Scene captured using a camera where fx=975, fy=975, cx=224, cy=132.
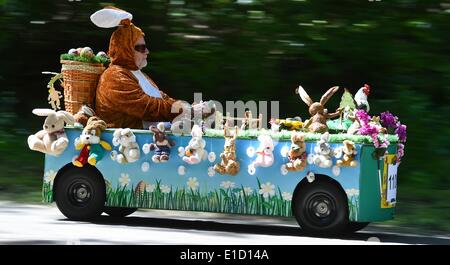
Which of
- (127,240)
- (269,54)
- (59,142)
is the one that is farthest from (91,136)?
(269,54)

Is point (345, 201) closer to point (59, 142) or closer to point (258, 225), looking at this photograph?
point (258, 225)

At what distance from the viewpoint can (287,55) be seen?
12.4m

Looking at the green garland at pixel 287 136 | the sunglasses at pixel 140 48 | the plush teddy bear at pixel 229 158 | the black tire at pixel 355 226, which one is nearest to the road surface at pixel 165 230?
the black tire at pixel 355 226

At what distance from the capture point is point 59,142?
8.70 meters

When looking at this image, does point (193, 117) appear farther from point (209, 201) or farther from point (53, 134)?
point (53, 134)

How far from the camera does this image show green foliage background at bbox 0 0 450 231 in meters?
11.6

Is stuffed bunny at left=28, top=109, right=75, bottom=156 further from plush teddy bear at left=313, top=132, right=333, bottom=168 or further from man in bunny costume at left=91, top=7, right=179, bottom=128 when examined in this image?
plush teddy bear at left=313, top=132, right=333, bottom=168

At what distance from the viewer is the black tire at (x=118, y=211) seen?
9.41 metres

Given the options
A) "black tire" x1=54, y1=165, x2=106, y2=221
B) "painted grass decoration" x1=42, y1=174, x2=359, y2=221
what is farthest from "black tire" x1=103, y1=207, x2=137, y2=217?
"painted grass decoration" x1=42, y1=174, x2=359, y2=221

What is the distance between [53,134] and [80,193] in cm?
61

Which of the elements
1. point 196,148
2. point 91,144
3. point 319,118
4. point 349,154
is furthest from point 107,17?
point 349,154

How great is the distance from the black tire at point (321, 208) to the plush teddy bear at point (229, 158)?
1.86 feet

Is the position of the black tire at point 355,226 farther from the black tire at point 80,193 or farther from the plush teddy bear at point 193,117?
the black tire at point 80,193

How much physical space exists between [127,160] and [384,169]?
2.24 meters
